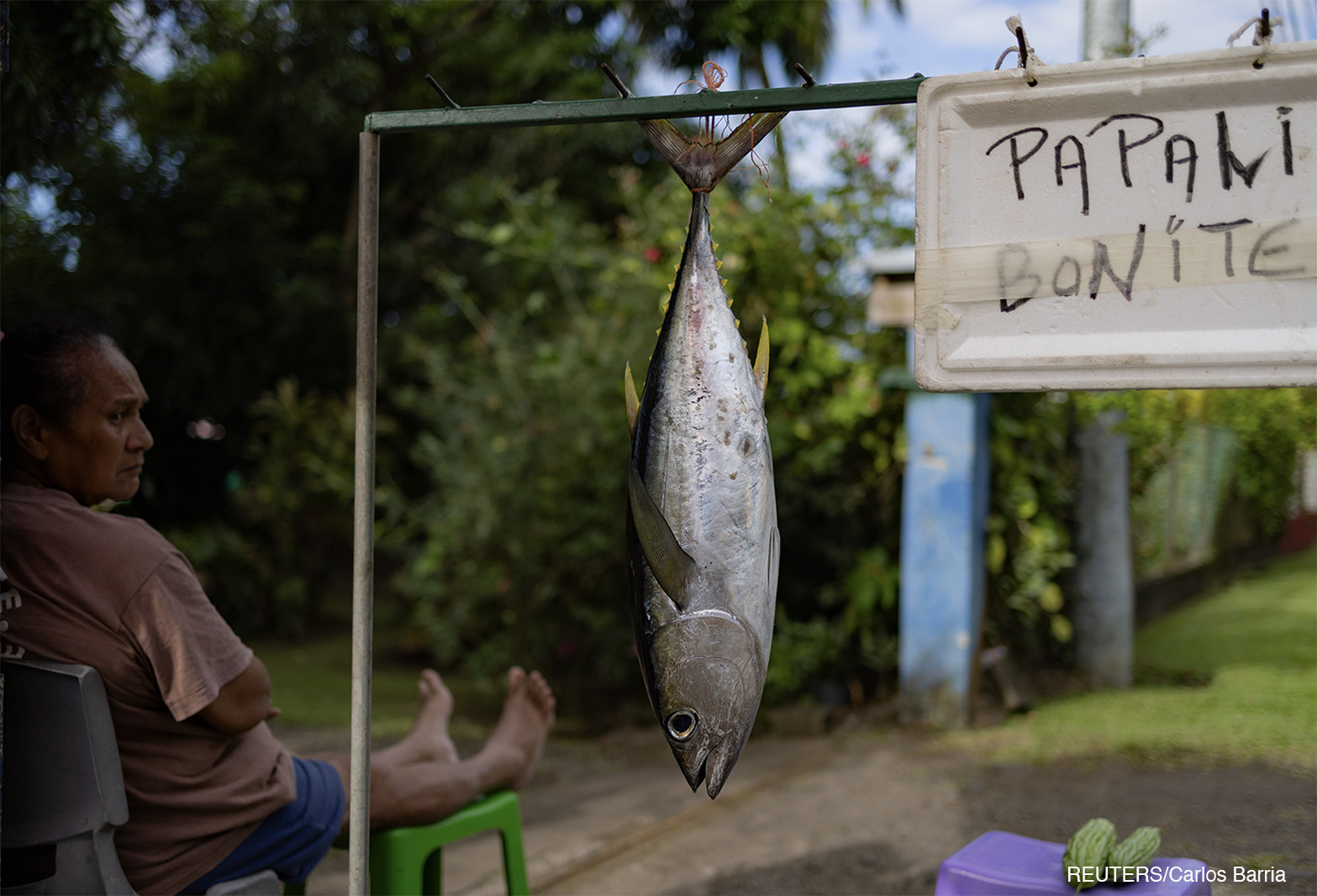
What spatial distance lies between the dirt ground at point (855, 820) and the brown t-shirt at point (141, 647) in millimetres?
1502

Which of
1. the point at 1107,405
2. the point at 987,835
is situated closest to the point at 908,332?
the point at 1107,405

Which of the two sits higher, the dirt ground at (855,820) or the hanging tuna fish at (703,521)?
the hanging tuna fish at (703,521)

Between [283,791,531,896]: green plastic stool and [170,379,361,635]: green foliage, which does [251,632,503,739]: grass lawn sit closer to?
[170,379,361,635]: green foliage

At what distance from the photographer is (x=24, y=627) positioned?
179cm

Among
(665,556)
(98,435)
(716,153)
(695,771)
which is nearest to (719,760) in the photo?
(695,771)

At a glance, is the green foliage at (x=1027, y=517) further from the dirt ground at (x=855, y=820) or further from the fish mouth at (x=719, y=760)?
the fish mouth at (x=719, y=760)

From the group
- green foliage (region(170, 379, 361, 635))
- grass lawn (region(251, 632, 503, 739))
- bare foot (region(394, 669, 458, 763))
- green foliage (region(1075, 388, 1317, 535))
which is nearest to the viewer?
bare foot (region(394, 669, 458, 763))

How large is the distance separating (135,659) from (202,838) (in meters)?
0.36

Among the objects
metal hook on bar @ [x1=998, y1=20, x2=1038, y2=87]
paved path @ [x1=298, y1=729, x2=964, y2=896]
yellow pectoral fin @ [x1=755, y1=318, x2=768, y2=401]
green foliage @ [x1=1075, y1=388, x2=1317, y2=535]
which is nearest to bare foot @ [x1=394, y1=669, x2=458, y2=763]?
paved path @ [x1=298, y1=729, x2=964, y2=896]

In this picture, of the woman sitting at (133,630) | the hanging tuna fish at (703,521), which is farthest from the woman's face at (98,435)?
the hanging tuna fish at (703,521)

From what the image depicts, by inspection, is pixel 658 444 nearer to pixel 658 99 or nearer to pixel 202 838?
pixel 658 99

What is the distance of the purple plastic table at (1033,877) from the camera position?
189 cm

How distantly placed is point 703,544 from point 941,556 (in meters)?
3.85

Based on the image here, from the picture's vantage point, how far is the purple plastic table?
1892 millimetres
